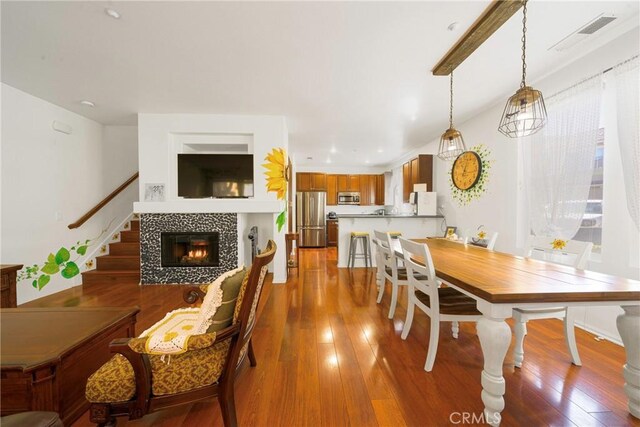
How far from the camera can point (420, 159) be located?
4.93 meters

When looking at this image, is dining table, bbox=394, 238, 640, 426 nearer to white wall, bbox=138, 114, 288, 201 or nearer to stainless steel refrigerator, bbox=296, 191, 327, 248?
white wall, bbox=138, 114, 288, 201

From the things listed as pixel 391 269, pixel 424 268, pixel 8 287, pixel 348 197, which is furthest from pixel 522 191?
pixel 8 287

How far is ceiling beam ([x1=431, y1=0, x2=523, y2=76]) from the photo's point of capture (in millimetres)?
1655

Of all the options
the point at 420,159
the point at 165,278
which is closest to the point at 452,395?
the point at 165,278

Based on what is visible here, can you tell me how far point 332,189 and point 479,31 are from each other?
567 centimetres

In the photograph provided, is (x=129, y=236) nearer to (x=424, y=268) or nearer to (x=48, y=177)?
(x=48, y=177)

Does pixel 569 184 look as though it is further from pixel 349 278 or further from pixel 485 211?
pixel 349 278

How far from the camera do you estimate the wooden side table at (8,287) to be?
216 cm

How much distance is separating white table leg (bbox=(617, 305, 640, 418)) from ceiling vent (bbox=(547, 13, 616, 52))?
7.10 feet

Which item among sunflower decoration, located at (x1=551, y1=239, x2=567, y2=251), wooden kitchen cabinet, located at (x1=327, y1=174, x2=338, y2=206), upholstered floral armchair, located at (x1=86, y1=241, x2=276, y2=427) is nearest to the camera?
upholstered floral armchair, located at (x1=86, y1=241, x2=276, y2=427)

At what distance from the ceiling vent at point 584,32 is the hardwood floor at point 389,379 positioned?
262 cm

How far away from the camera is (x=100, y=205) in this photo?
13.0ft

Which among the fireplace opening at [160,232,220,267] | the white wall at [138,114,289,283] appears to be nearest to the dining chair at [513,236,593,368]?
the white wall at [138,114,289,283]

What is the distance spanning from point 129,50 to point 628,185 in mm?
4412
